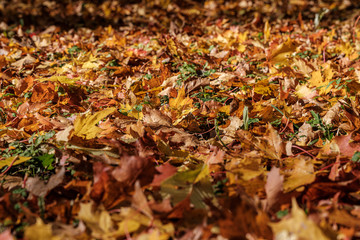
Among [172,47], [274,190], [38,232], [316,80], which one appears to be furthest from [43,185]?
[172,47]

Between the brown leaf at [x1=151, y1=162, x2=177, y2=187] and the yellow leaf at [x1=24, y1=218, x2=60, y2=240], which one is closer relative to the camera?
the yellow leaf at [x1=24, y1=218, x2=60, y2=240]

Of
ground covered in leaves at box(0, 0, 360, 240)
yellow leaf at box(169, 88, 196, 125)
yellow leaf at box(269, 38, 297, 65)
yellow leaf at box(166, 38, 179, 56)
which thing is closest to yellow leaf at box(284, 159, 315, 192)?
ground covered in leaves at box(0, 0, 360, 240)

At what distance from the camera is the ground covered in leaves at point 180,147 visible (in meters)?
0.65

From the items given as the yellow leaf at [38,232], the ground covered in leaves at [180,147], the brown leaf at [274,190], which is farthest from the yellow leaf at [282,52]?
the yellow leaf at [38,232]

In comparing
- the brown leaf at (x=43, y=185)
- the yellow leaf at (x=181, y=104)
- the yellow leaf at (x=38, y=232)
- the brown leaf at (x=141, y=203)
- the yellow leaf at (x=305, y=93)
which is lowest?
the yellow leaf at (x=305, y=93)

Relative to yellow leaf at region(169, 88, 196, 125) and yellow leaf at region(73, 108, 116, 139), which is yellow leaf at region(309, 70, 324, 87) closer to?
yellow leaf at region(169, 88, 196, 125)

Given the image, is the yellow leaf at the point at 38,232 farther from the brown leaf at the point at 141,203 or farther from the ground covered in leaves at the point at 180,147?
the brown leaf at the point at 141,203

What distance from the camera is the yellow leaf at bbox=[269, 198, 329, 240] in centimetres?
52

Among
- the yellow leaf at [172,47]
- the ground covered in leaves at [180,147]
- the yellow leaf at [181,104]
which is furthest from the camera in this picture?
the yellow leaf at [172,47]

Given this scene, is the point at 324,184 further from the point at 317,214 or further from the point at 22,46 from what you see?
the point at 22,46

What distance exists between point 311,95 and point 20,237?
1.39 metres

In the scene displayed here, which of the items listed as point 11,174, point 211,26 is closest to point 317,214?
point 11,174

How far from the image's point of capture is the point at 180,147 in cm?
109

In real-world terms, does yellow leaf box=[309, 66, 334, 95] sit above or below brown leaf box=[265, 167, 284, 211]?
below
